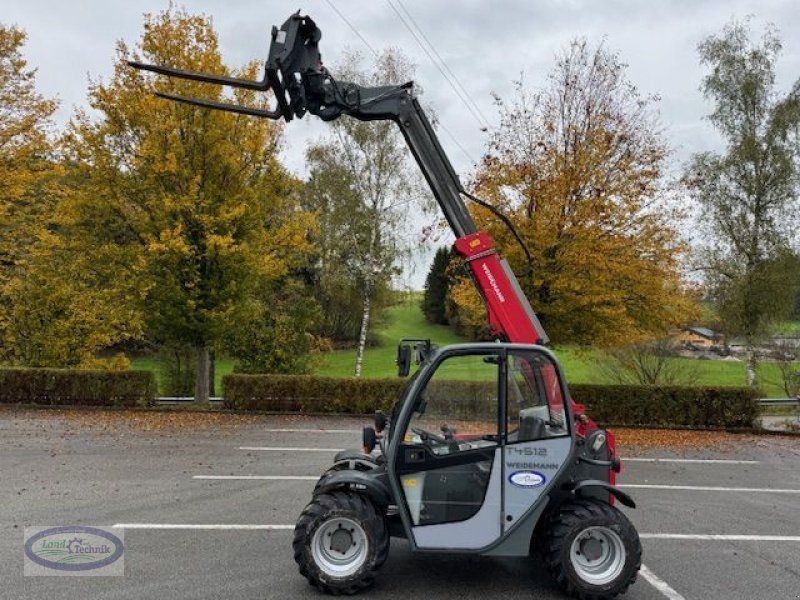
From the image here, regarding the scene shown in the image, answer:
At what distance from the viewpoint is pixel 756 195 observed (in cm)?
2442

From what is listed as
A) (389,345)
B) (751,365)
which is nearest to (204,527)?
(751,365)

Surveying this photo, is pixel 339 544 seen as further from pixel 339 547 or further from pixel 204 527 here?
pixel 204 527

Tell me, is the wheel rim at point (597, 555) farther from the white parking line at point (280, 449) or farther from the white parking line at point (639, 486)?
the white parking line at point (280, 449)

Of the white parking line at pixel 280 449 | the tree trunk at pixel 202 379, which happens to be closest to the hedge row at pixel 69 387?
the tree trunk at pixel 202 379

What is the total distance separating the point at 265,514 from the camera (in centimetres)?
711

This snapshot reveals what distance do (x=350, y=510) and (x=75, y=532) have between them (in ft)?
10.8

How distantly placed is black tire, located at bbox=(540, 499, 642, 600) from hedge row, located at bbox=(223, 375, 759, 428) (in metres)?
11.5

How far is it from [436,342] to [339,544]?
40.0 ft

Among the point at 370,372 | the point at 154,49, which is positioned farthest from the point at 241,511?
the point at 370,372

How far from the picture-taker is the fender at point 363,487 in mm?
4945

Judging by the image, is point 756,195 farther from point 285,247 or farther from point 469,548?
point 469,548

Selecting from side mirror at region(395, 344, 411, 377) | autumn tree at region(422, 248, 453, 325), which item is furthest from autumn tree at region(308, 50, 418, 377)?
autumn tree at region(422, 248, 453, 325)

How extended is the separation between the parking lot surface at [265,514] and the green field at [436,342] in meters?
3.07

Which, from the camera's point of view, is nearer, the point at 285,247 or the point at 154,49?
the point at 154,49
